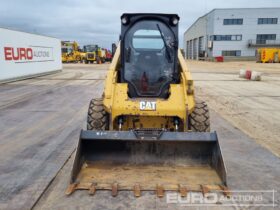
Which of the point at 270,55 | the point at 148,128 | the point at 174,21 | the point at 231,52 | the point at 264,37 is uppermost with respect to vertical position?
the point at 264,37

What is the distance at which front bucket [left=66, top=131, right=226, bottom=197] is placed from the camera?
4121 mm

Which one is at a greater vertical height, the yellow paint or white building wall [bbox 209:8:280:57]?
white building wall [bbox 209:8:280:57]

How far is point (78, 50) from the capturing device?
173ft

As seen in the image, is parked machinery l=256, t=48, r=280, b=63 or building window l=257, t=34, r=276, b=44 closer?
parked machinery l=256, t=48, r=280, b=63

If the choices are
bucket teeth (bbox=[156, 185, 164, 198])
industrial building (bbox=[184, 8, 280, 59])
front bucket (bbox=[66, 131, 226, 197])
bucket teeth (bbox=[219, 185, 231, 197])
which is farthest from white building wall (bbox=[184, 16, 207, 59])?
bucket teeth (bbox=[156, 185, 164, 198])

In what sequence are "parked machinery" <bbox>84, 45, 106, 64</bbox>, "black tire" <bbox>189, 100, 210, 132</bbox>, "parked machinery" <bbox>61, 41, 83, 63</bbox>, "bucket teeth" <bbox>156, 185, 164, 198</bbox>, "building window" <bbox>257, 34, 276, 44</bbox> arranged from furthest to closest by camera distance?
"building window" <bbox>257, 34, 276, 44</bbox> < "parked machinery" <bbox>61, 41, 83, 63</bbox> < "parked machinery" <bbox>84, 45, 106, 64</bbox> < "black tire" <bbox>189, 100, 210, 132</bbox> < "bucket teeth" <bbox>156, 185, 164, 198</bbox>

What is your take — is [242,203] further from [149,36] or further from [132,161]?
[149,36]

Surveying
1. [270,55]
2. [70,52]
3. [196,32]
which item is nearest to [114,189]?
[70,52]

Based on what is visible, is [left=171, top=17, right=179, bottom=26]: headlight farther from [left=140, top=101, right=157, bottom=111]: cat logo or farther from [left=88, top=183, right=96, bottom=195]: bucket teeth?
[left=88, top=183, right=96, bottom=195]: bucket teeth

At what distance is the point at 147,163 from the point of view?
4590 mm

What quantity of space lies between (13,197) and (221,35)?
63.9m

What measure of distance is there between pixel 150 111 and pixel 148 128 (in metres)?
0.28

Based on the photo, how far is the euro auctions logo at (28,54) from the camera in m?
18.4

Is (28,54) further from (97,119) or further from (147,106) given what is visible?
(147,106)
